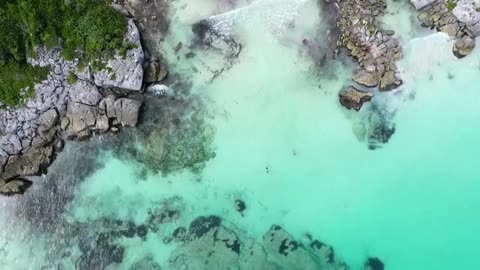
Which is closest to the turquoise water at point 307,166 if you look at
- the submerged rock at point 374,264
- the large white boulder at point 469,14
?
the submerged rock at point 374,264

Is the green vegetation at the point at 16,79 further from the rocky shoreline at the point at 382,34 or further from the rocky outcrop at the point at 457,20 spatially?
the rocky outcrop at the point at 457,20

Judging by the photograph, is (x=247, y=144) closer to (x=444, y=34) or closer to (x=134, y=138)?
(x=134, y=138)

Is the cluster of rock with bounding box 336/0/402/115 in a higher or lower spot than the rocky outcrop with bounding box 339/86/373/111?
higher

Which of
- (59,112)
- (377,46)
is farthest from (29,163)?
(377,46)

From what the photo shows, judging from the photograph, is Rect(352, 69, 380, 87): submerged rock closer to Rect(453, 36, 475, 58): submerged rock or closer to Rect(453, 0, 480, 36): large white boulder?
Rect(453, 36, 475, 58): submerged rock

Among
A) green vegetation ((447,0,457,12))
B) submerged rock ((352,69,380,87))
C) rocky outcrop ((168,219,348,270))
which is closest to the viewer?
rocky outcrop ((168,219,348,270))

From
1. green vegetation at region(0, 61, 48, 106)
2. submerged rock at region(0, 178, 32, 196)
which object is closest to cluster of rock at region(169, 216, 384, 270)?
submerged rock at region(0, 178, 32, 196)

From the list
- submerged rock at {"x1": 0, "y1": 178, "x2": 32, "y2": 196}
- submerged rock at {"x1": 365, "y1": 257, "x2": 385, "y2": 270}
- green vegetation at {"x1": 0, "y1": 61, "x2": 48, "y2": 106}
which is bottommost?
submerged rock at {"x1": 0, "y1": 178, "x2": 32, "y2": 196}
